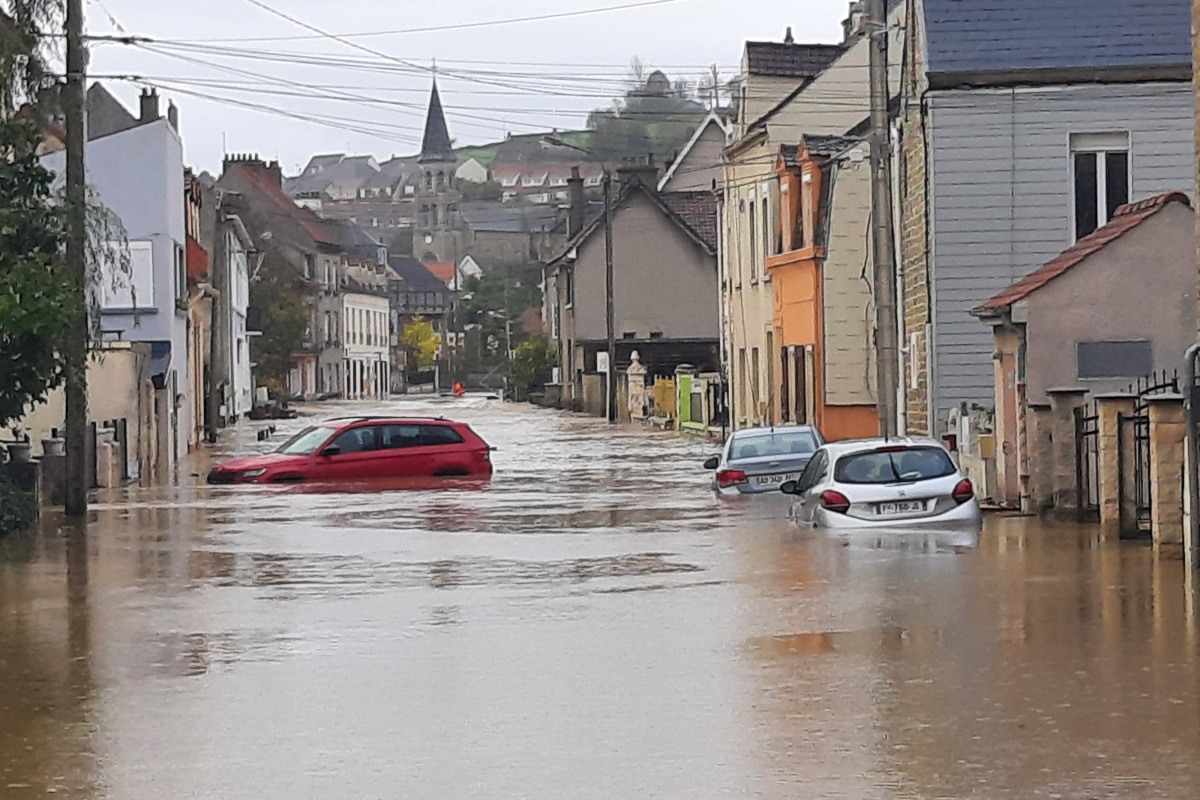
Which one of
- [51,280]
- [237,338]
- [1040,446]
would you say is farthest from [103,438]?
[237,338]

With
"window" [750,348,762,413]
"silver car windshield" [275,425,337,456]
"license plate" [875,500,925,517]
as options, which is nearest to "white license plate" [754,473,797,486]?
"license plate" [875,500,925,517]

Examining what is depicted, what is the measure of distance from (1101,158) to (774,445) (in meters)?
7.03

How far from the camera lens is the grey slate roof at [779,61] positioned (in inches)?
2105

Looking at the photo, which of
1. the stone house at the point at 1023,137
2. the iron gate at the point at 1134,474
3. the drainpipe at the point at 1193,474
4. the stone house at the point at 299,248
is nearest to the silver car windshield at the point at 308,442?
the stone house at the point at 1023,137

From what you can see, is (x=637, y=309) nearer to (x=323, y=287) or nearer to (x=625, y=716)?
(x=323, y=287)

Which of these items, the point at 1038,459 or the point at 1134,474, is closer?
the point at 1134,474

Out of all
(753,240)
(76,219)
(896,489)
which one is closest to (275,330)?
(753,240)

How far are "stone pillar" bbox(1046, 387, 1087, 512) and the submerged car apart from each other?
5.80 metres

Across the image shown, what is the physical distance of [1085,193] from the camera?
33562mm

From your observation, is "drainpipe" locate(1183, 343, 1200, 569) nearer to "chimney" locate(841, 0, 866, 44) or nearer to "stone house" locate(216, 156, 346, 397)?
"chimney" locate(841, 0, 866, 44)

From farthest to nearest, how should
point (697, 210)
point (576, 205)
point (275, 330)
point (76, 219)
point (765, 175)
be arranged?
point (576, 205), point (275, 330), point (697, 210), point (765, 175), point (76, 219)

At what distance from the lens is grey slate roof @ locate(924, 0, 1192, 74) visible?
3259cm

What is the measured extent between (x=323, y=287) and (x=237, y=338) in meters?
45.7

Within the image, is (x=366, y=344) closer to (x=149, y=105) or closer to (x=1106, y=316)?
(x=149, y=105)
